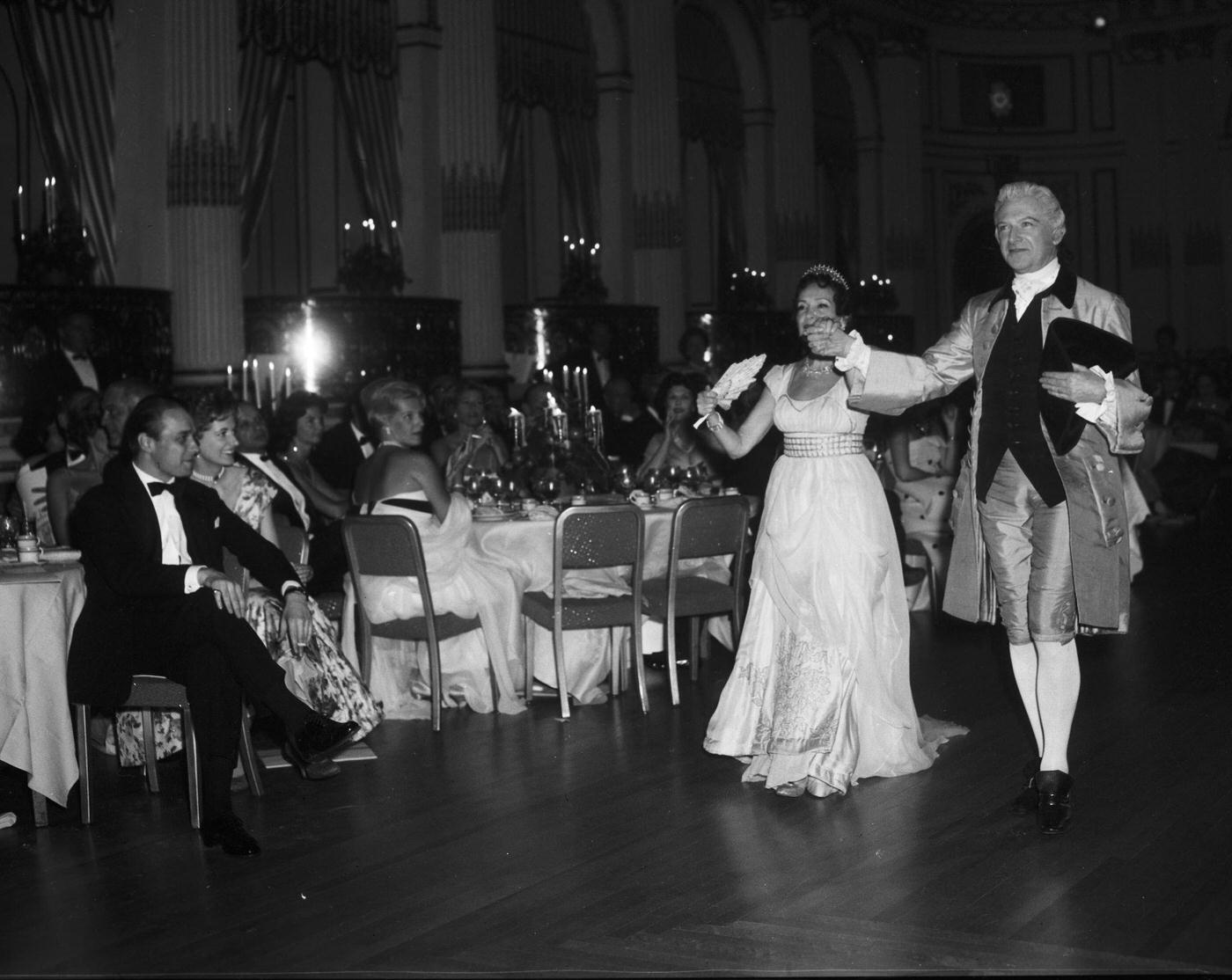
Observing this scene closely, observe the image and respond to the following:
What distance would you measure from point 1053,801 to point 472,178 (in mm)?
9025

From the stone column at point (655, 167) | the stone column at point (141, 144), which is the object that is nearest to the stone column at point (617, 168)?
the stone column at point (655, 167)

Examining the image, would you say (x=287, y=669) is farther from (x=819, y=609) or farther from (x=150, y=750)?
(x=819, y=609)

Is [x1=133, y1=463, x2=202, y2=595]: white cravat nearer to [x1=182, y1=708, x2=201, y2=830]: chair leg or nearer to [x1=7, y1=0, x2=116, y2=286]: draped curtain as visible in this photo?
[x1=182, y1=708, x2=201, y2=830]: chair leg

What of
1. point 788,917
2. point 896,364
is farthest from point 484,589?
point 788,917

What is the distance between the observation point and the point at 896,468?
768cm

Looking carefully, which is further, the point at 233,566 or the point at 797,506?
the point at 233,566

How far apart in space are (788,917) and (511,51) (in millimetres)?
11023

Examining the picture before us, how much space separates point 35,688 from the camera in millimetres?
4234

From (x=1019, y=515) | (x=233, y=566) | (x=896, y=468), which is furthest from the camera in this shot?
(x=896, y=468)

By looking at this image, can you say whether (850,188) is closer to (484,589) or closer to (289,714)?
(484,589)

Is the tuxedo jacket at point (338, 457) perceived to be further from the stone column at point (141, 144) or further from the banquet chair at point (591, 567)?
the stone column at point (141, 144)

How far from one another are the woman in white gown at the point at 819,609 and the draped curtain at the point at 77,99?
21.8 ft

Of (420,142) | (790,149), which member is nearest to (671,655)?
(420,142)

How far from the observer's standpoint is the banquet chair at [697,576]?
5.79 metres
